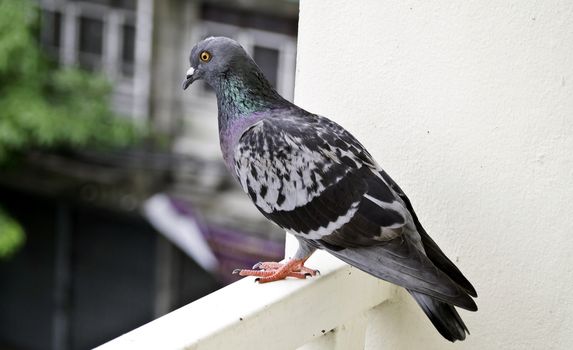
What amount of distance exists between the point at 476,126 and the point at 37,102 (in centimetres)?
733

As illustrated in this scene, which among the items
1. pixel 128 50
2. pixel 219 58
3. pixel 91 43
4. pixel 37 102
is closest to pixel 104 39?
pixel 91 43

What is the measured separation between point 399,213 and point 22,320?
975 centimetres

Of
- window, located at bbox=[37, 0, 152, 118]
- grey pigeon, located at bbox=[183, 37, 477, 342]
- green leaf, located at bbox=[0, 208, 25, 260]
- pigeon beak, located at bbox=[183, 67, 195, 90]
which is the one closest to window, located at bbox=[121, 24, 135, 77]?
window, located at bbox=[37, 0, 152, 118]

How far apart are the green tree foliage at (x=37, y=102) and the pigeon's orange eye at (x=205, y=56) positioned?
648cm

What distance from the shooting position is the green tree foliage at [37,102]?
817cm

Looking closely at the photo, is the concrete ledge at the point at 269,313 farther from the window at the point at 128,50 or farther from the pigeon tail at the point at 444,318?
the window at the point at 128,50

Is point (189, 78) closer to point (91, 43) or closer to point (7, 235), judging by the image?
point (7, 235)

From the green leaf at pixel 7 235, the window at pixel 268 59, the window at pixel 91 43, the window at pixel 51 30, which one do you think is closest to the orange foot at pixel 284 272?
the green leaf at pixel 7 235

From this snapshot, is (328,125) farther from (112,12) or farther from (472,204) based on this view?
(112,12)

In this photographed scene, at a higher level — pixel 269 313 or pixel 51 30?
pixel 51 30

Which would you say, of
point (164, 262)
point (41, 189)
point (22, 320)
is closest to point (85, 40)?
point (41, 189)

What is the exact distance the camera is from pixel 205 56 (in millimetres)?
1970

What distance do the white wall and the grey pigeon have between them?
11 centimetres

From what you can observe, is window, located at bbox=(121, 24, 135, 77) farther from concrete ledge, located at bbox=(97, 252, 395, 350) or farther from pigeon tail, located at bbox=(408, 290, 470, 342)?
pigeon tail, located at bbox=(408, 290, 470, 342)
